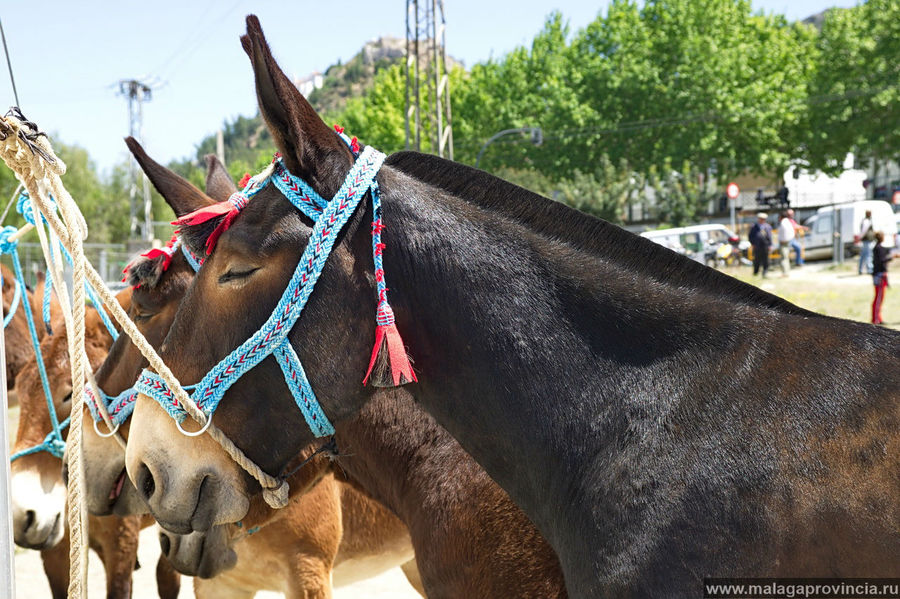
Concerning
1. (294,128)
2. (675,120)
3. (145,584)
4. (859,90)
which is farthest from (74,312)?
(859,90)

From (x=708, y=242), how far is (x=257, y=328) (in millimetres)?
30582

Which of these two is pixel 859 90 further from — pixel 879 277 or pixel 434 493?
pixel 434 493

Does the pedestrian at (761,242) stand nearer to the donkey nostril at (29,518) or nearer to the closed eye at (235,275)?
the donkey nostril at (29,518)

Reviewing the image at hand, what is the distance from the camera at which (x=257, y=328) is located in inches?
77.4

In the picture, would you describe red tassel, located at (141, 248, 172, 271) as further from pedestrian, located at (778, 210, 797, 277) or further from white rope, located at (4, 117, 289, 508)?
pedestrian, located at (778, 210, 797, 277)

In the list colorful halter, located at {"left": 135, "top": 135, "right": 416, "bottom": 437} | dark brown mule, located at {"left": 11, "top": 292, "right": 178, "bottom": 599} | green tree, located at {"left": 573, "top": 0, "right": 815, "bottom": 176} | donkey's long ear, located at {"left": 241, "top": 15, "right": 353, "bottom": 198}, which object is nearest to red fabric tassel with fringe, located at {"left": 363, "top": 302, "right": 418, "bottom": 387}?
colorful halter, located at {"left": 135, "top": 135, "right": 416, "bottom": 437}

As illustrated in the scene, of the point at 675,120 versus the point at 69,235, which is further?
the point at 675,120

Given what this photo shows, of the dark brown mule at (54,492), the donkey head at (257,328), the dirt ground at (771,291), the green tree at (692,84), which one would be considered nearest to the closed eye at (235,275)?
the donkey head at (257,328)

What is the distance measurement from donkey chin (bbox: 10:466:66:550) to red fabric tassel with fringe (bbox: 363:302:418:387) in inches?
130

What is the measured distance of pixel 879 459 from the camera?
1.65 m

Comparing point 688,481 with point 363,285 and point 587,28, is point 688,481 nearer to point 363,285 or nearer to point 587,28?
point 363,285

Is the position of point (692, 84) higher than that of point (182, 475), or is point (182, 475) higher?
point (692, 84)

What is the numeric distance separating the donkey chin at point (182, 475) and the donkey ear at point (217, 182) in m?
2.11

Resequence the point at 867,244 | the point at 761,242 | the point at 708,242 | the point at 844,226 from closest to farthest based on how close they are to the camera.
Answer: the point at 867,244 → the point at 761,242 → the point at 844,226 → the point at 708,242
